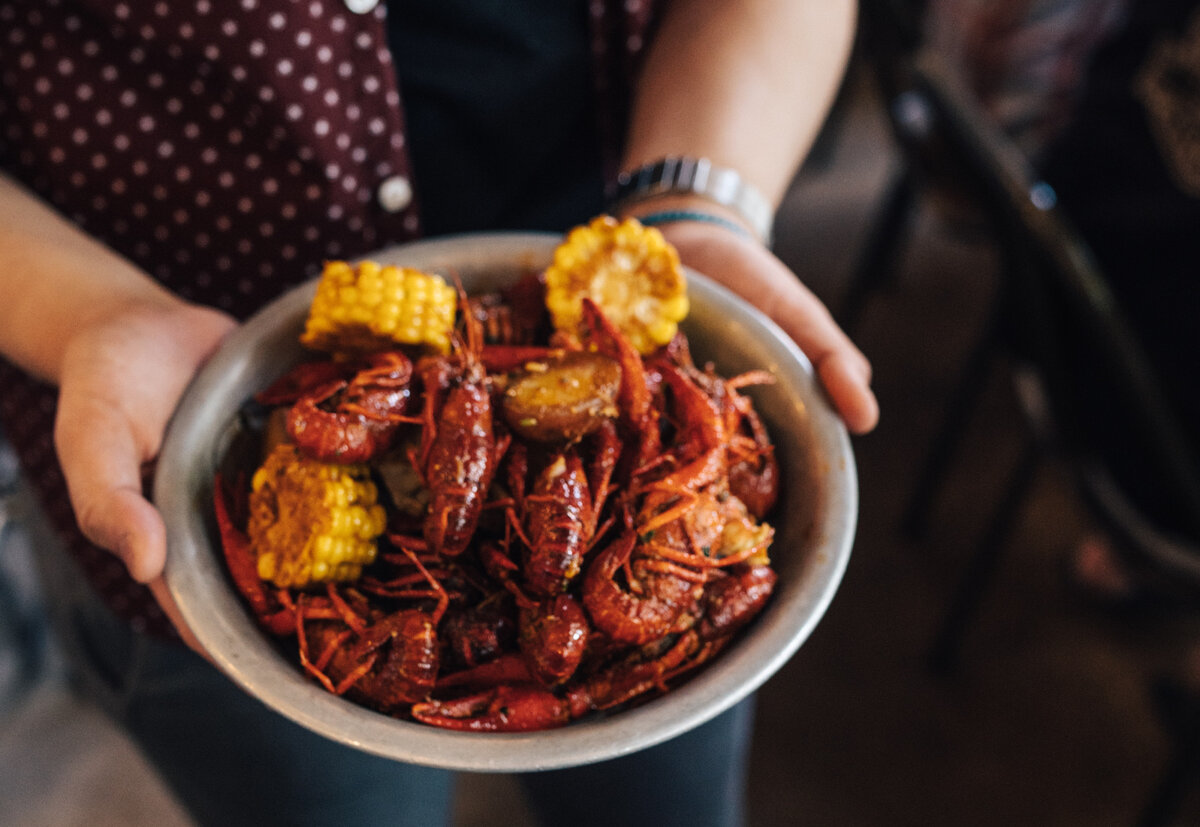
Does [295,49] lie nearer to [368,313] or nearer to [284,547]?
[368,313]

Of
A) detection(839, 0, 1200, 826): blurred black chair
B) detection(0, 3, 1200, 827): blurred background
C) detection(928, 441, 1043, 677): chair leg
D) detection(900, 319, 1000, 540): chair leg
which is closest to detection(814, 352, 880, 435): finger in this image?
detection(839, 0, 1200, 826): blurred black chair

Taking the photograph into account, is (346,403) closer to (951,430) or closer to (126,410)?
(126,410)

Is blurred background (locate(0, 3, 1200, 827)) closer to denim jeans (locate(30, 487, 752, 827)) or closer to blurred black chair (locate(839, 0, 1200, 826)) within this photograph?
blurred black chair (locate(839, 0, 1200, 826))

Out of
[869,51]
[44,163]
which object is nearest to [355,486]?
[44,163]

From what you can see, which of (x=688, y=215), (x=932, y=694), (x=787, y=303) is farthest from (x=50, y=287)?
(x=932, y=694)

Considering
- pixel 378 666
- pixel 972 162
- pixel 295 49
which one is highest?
pixel 295 49

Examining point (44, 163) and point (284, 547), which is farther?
point (44, 163)

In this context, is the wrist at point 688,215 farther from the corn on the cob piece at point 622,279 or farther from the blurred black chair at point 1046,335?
the blurred black chair at point 1046,335
